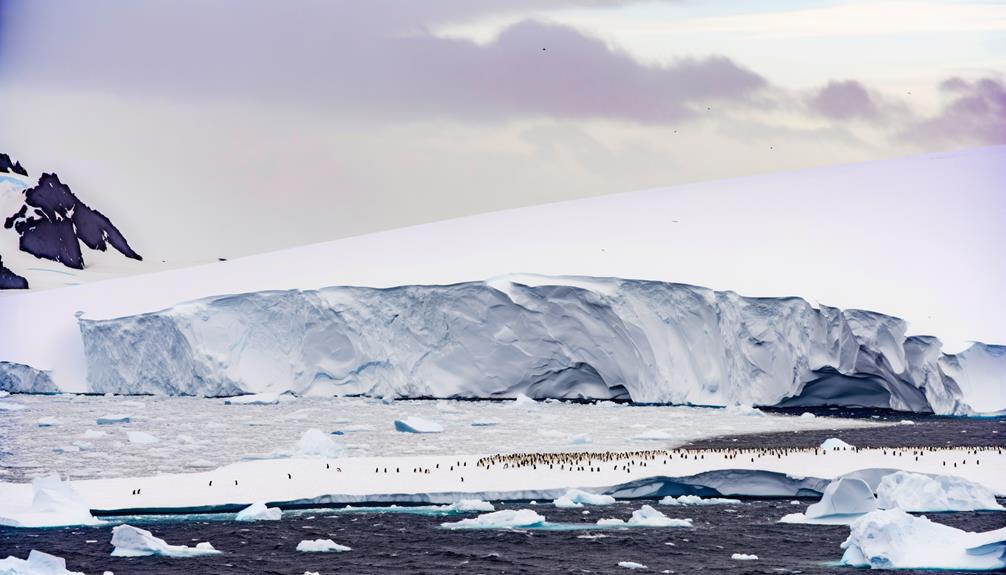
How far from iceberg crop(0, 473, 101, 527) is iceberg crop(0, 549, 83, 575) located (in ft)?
13.8

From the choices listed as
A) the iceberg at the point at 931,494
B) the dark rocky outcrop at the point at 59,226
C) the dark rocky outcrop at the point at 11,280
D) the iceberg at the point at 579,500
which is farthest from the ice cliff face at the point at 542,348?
the dark rocky outcrop at the point at 59,226

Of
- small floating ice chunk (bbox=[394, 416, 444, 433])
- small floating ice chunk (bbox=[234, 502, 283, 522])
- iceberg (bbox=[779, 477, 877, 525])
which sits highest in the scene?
small floating ice chunk (bbox=[394, 416, 444, 433])

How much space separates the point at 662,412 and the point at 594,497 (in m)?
20.6

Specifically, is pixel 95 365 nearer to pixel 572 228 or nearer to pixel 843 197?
pixel 572 228

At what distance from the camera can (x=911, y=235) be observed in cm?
5456

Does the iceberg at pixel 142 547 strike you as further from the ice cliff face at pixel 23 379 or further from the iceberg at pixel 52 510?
the ice cliff face at pixel 23 379

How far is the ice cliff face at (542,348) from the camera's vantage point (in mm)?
44375

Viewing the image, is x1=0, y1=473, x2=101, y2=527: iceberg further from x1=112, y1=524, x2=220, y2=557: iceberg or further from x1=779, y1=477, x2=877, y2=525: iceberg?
x1=779, y1=477, x2=877, y2=525: iceberg

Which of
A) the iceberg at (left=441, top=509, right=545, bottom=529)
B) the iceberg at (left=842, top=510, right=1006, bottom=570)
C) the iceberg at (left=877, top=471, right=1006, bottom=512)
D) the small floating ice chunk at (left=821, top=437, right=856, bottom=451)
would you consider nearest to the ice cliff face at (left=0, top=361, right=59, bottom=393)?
the small floating ice chunk at (left=821, top=437, right=856, bottom=451)

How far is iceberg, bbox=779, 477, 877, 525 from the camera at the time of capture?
789 inches

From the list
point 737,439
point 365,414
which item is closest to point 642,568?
point 737,439

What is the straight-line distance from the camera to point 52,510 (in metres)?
19.3

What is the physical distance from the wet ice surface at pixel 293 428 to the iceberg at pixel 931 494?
358 inches

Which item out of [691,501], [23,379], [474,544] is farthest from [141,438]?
[23,379]
